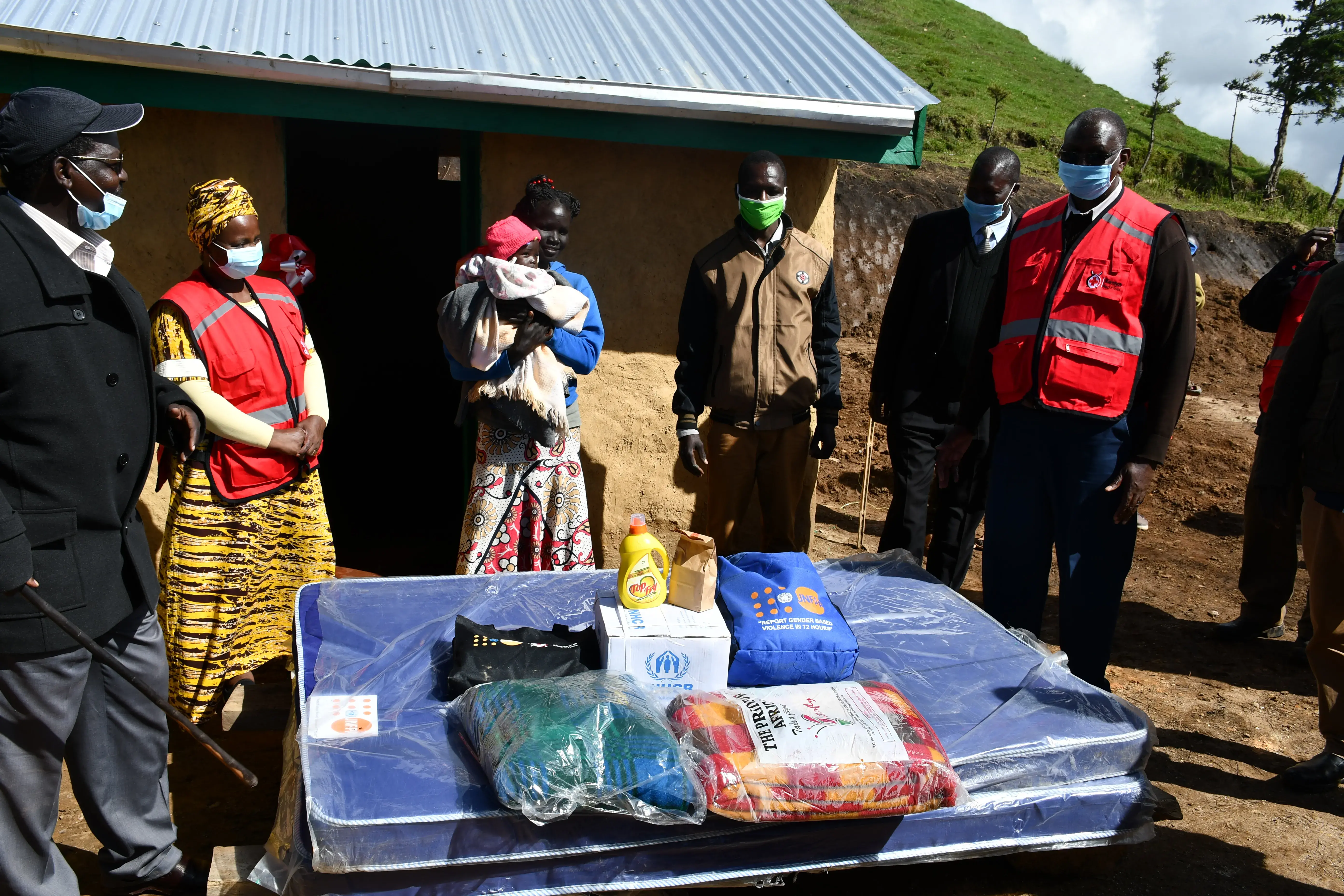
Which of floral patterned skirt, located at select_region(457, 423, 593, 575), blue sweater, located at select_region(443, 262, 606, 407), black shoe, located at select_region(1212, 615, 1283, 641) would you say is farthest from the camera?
black shoe, located at select_region(1212, 615, 1283, 641)

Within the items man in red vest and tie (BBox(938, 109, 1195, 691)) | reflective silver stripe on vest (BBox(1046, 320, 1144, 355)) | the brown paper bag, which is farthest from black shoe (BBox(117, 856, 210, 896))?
reflective silver stripe on vest (BBox(1046, 320, 1144, 355))

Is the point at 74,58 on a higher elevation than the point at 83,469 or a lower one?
higher

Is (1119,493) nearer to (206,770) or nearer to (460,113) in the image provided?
(460,113)

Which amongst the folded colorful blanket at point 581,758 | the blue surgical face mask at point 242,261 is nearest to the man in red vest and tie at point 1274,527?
the folded colorful blanket at point 581,758

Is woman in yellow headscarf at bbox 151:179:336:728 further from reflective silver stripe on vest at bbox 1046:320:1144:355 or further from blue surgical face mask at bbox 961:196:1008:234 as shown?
blue surgical face mask at bbox 961:196:1008:234

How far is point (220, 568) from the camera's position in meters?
3.53

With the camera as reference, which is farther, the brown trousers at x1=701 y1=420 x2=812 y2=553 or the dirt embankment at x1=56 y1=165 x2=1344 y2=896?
the brown trousers at x1=701 y1=420 x2=812 y2=553

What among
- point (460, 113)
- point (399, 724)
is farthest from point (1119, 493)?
point (460, 113)

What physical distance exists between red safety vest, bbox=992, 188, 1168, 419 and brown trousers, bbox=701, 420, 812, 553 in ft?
3.77

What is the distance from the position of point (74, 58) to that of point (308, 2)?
50.8 inches

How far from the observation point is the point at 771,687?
2951 mm

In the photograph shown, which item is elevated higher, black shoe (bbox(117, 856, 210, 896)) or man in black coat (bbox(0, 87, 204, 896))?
man in black coat (bbox(0, 87, 204, 896))

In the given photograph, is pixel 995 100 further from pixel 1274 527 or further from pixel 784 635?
pixel 784 635

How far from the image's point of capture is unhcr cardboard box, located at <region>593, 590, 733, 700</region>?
2943 mm
